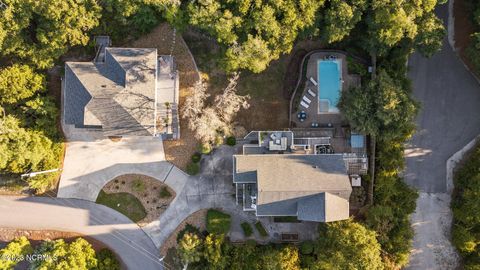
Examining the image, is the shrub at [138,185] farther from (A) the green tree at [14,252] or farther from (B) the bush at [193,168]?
(A) the green tree at [14,252]

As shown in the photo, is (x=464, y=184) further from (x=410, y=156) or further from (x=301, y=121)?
(x=301, y=121)

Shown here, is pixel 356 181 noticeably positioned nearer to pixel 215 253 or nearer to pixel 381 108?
pixel 381 108

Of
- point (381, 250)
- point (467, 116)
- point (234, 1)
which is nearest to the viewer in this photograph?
point (234, 1)

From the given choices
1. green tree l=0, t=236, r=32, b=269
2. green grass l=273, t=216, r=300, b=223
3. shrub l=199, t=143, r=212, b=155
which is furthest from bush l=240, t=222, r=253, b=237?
green tree l=0, t=236, r=32, b=269

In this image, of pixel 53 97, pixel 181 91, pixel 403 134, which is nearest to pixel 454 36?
pixel 403 134

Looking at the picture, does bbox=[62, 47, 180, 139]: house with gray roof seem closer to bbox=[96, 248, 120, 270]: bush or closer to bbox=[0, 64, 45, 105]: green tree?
bbox=[0, 64, 45, 105]: green tree
